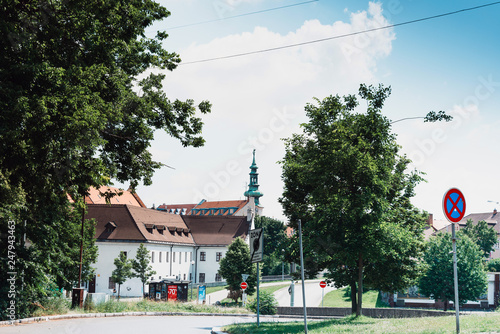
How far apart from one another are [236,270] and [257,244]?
47066 millimetres

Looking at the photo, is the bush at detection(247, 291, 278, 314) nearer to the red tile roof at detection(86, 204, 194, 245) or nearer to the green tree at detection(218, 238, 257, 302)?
the green tree at detection(218, 238, 257, 302)

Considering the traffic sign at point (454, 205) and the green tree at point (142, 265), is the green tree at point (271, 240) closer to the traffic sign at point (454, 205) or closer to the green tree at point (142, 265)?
the green tree at point (142, 265)

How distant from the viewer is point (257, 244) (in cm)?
1306

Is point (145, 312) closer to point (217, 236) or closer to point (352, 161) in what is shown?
point (352, 161)

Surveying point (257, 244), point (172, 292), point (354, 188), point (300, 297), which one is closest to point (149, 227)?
point (300, 297)

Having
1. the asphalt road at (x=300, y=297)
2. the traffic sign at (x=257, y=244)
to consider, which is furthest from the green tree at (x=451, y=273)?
the traffic sign at (x=257, y=244)

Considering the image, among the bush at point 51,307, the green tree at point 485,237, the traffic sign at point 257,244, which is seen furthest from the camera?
the green tree at point 485,237

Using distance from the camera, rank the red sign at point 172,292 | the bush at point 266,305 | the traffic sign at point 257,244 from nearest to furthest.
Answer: the traffic sign at point 257,244, the bush at point 266,305, the red sign at point 172,292

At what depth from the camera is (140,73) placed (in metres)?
16.7

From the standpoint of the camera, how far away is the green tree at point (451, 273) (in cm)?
4647

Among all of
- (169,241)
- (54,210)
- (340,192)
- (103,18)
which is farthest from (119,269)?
(103,18)

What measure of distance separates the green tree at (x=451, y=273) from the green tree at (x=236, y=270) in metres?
21.2

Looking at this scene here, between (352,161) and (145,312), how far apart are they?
13.8 metres

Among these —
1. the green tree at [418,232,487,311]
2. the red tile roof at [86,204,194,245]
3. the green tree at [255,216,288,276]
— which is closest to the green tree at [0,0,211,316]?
the green tree at [418,232,487,311]
